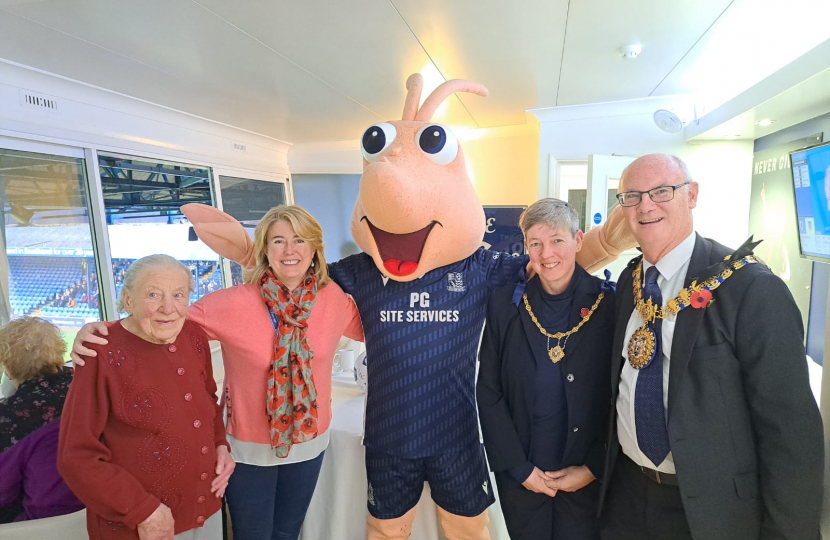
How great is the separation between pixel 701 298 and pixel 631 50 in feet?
6.52

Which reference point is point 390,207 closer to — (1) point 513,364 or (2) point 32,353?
(1) point 513,364

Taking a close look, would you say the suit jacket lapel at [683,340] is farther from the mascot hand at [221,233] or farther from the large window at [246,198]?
the large window at [246,198]

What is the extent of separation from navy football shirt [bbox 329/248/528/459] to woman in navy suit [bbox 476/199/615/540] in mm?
120

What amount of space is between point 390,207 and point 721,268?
2.71 ft

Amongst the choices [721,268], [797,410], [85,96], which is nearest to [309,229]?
[721,268]

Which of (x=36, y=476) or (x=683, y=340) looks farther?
(x=36, y=476)

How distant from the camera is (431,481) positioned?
141cm

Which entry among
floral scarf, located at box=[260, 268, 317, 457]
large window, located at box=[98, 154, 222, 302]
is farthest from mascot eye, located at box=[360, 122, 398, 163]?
large window, located at box=[98, 154, 222, 302]

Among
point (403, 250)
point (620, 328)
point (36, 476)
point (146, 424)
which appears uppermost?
point (403, 250)

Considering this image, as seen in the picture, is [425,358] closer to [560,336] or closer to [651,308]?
[560,336]

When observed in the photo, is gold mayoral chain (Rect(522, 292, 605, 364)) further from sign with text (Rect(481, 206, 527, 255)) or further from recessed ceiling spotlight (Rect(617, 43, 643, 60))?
sign with text (Rect(481, 206, 527, 255))

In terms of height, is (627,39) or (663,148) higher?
(627,39)

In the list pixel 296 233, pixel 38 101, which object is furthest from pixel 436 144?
pixel 38 101

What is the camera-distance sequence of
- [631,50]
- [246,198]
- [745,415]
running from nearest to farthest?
[745,415] → [631,50] → [246,198]
